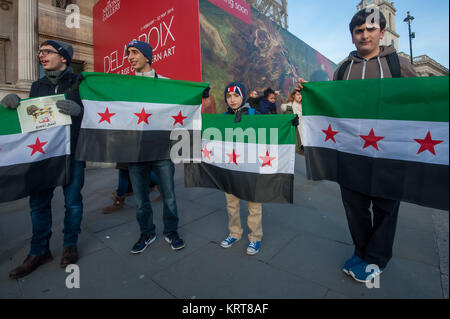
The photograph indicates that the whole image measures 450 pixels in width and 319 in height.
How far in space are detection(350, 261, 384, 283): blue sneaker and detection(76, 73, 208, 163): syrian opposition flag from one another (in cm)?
202

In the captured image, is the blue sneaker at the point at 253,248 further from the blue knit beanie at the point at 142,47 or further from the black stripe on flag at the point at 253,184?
the blue knit beanie at the point at 142,47

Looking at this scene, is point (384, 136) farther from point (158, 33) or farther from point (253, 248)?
point (158, 33)

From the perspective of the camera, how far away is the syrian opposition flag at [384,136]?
152 centimetres

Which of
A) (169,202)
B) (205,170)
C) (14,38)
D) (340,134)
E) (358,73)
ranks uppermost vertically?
(14,38)

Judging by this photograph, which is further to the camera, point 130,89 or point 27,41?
point 27,41

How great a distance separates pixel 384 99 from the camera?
67.3 inches

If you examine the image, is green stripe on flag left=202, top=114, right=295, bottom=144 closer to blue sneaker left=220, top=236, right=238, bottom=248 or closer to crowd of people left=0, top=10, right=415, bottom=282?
crowd of people left=0, top=10, right=415, bottom=282

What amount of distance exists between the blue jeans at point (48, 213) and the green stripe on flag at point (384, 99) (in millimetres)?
2387

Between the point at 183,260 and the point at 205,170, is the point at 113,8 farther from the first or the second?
the point at 183,260

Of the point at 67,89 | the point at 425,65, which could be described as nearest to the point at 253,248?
the point at 67,89

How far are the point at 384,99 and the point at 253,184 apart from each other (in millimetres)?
1280
